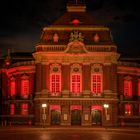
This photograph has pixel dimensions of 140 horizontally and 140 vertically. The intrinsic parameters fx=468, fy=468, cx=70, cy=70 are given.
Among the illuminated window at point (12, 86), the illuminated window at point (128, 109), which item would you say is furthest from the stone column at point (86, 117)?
the illuminated window at point (12, 86)

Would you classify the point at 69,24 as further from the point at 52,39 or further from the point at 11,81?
the point at 11,81

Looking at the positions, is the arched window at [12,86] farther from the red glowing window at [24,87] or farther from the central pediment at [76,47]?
the central pediment at [76,47]

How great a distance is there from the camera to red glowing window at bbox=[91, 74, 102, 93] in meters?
76.5

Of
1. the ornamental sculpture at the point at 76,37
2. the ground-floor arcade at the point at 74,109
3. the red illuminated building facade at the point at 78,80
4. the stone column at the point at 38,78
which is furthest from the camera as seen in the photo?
the stone column at the point at 38,78

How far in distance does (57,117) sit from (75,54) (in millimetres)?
10810

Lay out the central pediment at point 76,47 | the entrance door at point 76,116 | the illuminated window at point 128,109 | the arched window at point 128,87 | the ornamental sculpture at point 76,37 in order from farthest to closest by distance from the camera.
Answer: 1. the arched window at point 128,87
2. the illuminated window at point 128,109
3. the entrance door at point 76,116
4. the ornamental sculpture at point 76,37
5. the central pediment at point 76,47

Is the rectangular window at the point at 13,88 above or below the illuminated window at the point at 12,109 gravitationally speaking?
above

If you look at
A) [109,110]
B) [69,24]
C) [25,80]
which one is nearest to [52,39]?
[69,24]

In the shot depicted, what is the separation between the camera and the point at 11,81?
85.4m

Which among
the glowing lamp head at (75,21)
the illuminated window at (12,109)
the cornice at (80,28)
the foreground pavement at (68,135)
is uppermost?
the glowing lamp head at (75,21)

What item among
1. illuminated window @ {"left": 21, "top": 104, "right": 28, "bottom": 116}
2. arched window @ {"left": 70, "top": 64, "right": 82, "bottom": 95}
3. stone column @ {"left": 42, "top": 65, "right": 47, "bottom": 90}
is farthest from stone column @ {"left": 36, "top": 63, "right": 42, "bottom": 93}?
illuminated window @ {"left": 21, "top": 104, "right": 28, "bottom": 116}

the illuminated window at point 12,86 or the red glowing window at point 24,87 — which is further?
the illuminated window at point 12,86

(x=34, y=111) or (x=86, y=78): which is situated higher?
(x=86, y=78)

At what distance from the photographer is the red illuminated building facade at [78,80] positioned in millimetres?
75438
